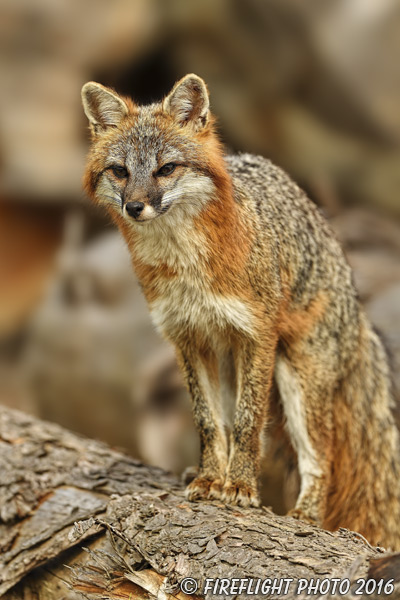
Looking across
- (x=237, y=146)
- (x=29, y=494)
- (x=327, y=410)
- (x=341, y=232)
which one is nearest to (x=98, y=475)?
(x=29, y=494)

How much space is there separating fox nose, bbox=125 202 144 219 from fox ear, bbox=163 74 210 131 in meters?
0.99

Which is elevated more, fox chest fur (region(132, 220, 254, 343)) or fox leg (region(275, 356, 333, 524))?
fox chest fur (region(132, 220, 254, 343))

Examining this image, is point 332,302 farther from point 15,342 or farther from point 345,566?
point 15,342

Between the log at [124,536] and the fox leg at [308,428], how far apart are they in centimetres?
84

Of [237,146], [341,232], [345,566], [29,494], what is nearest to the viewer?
[345,566]

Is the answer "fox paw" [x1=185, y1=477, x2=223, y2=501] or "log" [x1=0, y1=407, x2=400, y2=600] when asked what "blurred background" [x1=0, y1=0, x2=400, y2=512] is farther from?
"fox paw" [x1=185, y1=477, x2=223, y2=501]

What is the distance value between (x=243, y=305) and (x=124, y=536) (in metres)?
2.02

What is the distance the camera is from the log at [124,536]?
502cm

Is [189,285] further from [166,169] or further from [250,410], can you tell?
[250,410]

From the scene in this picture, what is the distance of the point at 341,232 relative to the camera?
14.3 metres

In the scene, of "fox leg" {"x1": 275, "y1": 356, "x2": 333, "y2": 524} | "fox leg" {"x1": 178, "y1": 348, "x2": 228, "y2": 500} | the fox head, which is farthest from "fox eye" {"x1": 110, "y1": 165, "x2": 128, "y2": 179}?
"fox leg" {"x1": 275, "y1": 356, "x2": 333, "y2": 524}

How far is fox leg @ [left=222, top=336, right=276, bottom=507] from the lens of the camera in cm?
649

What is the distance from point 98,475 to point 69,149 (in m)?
12.2

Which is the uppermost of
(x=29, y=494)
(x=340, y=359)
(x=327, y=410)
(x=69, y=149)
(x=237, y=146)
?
(x=237, y=146)
